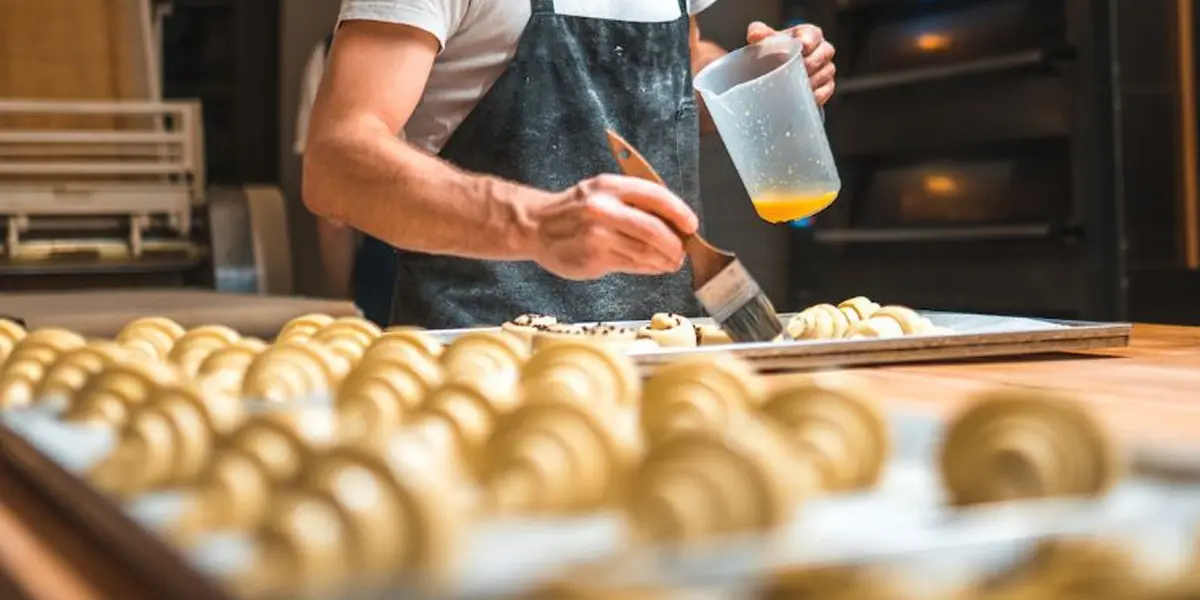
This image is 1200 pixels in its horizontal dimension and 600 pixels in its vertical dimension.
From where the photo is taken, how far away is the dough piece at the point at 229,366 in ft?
3.12

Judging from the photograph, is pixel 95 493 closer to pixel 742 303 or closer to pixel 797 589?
pixel 797 589

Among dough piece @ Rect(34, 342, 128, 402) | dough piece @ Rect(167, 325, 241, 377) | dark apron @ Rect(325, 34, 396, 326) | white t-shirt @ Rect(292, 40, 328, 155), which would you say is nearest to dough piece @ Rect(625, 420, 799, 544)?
dough piece @ Rect(34, 342, 128, 402)

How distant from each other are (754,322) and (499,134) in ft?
1.87

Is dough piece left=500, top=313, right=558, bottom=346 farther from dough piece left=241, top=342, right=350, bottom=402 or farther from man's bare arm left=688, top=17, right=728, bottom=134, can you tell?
man's bare arm left=688, top=17, right=728, bottom=134

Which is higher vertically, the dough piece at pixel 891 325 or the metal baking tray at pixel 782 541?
the metal baking tray at pixel 782 541

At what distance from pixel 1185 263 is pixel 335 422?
2723mm

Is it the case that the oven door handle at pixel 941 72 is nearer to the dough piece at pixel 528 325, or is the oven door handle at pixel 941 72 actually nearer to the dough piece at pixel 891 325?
the dough piece at pixel 891 325

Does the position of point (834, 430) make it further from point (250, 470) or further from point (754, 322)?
point (754, 322)

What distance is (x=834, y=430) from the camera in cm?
64

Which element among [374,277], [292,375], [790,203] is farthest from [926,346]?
[374,277]

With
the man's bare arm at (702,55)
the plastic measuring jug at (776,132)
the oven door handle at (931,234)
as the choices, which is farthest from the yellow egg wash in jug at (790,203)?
the oven door handle at (931,234)

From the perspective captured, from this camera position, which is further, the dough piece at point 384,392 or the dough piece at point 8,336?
the dough piece at point 8,336

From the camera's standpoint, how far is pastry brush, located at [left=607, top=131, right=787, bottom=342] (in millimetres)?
1209

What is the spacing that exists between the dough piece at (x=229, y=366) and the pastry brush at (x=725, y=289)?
13.4 inches
